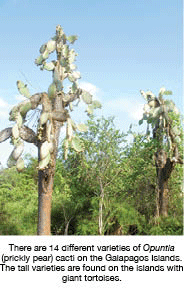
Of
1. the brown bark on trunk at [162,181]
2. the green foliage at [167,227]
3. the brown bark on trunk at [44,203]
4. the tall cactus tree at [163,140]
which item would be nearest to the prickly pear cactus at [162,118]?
the tall cactus tree at [163,140]

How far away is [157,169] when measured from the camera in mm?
7359

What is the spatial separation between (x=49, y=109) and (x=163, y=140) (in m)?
3.38

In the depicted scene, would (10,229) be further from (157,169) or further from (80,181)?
(157,169)

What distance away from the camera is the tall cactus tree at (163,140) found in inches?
279

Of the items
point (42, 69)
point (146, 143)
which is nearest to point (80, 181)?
point (146, 143)

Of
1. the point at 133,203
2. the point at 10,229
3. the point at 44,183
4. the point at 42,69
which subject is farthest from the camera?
the point at 10,229

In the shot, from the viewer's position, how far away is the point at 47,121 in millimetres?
4840

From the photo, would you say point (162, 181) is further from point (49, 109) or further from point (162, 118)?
point (49, 109)

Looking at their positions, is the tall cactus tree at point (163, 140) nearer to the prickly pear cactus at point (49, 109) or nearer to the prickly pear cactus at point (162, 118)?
the prickly pear cactus at point (162, 118)

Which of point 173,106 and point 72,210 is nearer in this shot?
point 173,106

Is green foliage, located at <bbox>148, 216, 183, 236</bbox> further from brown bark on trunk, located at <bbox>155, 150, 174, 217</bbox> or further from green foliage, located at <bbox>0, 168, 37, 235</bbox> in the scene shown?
green foliage, located at <bbox>0, 168, 37, 235</bbox>

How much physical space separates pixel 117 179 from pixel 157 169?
940 mm

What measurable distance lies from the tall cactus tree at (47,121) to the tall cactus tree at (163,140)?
2.31 m

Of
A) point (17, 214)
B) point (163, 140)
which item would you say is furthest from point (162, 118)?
point (17, 214)
